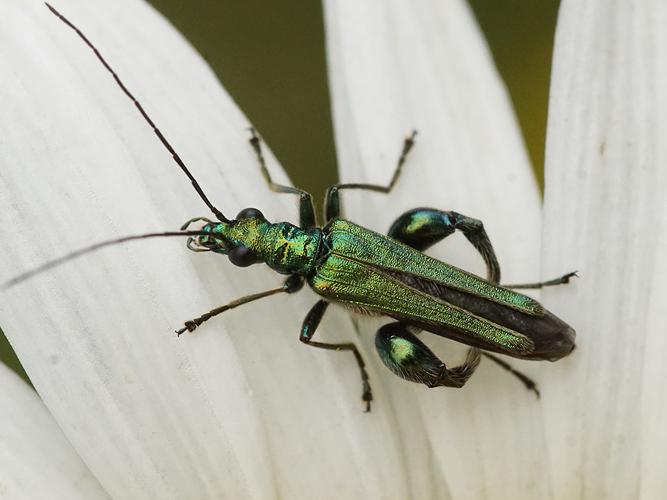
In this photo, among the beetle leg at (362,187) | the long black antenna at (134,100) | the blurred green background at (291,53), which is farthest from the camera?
the blurred green background at (291,53)

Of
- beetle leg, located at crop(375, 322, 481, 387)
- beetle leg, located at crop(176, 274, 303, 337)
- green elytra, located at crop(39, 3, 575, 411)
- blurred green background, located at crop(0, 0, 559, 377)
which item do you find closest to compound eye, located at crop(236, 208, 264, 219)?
green elytra, located at crop(39, 3, 575, 411)

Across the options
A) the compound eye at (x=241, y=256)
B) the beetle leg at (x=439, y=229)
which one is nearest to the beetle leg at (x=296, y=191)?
the compound eye at (x=241, y=256)

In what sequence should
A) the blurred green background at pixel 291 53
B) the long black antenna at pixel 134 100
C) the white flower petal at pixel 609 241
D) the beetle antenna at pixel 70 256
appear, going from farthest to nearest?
the blurred green background at pixel 291 53 → the white flower petal at pixel 609 241 → the long black antenna at pixel 134 100 → the beetle antenna at pixel 70 256

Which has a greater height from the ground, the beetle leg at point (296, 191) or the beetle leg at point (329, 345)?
the beetle leg at point (296, 191)

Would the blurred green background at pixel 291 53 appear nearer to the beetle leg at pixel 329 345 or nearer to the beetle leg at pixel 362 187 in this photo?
the beetle leg at pixel 362 187

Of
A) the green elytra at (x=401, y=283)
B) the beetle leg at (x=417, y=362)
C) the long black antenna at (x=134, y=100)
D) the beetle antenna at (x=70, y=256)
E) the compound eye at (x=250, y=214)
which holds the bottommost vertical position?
the beetle leg at (x=417, y=362)

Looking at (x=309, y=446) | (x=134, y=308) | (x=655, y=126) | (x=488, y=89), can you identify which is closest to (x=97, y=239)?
(x=134, y=308)

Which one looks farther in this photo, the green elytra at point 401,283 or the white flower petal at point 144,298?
the green elytra at point 401,283

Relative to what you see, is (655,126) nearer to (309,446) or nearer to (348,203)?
(348,203)

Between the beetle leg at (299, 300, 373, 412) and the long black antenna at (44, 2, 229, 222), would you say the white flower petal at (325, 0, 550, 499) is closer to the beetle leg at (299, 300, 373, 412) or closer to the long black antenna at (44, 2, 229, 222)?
the beetle leg at (299, 300, 373, 412)
